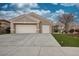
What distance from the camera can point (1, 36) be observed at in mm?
11508

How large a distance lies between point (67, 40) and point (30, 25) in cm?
246

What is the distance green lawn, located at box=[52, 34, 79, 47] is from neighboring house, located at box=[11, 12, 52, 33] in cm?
75

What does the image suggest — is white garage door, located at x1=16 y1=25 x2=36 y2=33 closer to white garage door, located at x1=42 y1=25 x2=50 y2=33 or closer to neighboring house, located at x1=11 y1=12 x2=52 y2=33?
neighboring house, located at x1=11 y1=12 x2=52 y2=33

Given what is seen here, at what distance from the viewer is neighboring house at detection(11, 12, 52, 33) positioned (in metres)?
11.6

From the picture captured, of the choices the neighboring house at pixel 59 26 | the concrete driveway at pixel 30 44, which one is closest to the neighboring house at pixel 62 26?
the neighboring house at pixel 59 26

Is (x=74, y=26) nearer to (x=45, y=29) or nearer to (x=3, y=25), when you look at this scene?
(x=45, y=29)

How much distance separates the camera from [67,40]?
→ 1135 centimetres

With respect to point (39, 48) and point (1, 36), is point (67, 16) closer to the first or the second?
point (39, 48)

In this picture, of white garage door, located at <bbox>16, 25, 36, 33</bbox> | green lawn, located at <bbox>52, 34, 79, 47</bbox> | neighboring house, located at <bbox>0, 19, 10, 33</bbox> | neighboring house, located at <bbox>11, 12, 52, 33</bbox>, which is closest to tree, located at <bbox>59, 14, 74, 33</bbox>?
green lawn, located at <bbox>52, 34, 79, 47</bbox>

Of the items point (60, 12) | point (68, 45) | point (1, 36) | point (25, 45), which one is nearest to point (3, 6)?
point (1, 36)

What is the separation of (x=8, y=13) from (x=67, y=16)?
11.1 feet

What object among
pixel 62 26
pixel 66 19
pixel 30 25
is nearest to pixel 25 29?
pixel 30 25

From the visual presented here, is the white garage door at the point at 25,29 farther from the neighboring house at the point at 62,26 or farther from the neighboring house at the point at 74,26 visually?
the neighboring house at the point at 74,26

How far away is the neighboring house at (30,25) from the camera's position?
11.6m
